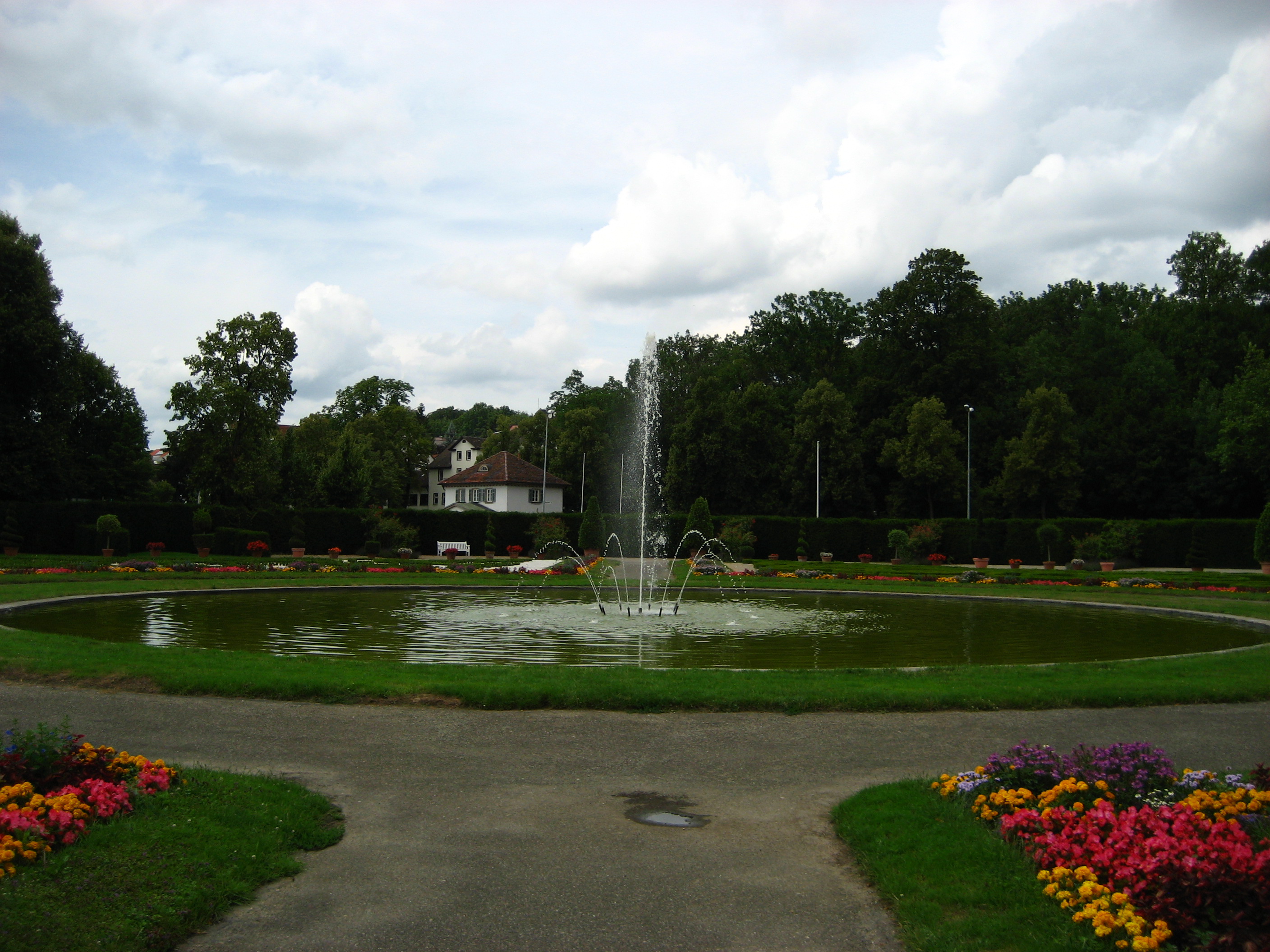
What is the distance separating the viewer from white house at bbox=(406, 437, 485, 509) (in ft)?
334

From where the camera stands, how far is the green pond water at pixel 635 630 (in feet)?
48.4

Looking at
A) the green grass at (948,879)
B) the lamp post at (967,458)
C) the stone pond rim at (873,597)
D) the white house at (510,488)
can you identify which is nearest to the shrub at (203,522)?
the stone pond rim at (873,597)

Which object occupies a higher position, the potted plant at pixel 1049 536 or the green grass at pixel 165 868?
the potted plant at pixel 1049 536

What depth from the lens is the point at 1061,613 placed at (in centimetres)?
2316

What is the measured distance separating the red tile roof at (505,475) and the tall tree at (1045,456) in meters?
35.2

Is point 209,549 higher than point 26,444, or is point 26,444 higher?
point 26,444

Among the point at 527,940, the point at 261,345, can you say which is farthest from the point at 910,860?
the point at 261,345

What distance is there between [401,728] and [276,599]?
16.5m

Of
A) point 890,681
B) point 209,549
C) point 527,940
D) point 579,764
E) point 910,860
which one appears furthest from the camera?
point 209,549

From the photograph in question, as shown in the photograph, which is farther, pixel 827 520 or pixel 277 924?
pixel 827 520

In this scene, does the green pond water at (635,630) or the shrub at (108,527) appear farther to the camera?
the shrub at (108,527)

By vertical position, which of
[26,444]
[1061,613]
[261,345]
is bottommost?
[1061,613]

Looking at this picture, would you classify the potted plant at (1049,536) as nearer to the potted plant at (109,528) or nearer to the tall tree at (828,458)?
the tall tree at (828,458)

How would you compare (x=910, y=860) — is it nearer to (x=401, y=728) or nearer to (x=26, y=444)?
(x=401, y=728)
